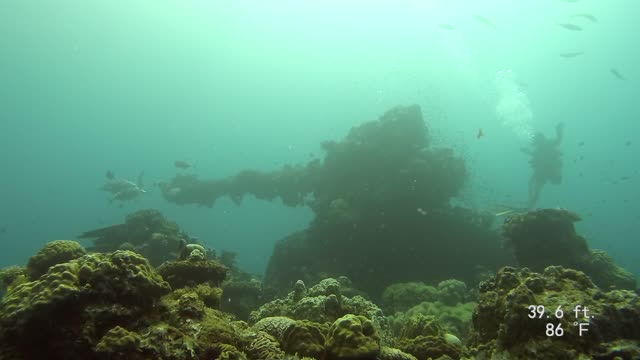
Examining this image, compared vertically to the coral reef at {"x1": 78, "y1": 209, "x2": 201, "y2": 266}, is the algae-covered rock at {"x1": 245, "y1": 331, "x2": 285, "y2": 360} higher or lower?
higher

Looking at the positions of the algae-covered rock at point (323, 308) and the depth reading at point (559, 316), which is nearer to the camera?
the depth reading at point (559, 316)

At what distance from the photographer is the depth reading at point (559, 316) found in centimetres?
507

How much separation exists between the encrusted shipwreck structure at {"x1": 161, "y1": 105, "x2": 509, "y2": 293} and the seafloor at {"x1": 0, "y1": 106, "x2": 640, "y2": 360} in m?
0.07

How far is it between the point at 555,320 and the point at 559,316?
8 cm

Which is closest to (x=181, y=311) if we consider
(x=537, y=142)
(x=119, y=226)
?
(x=119, y=226)

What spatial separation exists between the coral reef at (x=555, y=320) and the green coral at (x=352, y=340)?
1599 millimetres

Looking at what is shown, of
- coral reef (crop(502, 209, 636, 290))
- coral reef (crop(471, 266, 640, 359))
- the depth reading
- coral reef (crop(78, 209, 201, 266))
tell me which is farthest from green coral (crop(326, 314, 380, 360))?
coral reef (crop(78, 209, 201, 266))

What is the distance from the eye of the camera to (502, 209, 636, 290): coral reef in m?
13.8

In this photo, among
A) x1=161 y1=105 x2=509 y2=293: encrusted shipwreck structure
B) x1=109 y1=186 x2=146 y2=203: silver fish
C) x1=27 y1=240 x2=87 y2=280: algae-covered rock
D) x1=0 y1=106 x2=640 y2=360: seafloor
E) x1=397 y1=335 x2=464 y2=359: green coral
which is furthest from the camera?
x1=109 y1=186 x2=146 y2=203: silver fish

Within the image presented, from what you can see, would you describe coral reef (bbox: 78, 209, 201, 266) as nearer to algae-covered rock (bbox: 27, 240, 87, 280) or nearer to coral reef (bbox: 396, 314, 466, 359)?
algae-covered rock (bbox: 27, 240, 87, 280)

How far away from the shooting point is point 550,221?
1380cm

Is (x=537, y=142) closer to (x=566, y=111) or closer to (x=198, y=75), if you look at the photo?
(x=198, y=75)

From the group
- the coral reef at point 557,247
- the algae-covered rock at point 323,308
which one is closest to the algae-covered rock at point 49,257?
the algae-covered rock at point 323,308

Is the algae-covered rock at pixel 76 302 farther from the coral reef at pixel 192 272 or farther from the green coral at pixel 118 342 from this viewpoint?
the coral reef at pixel 192 272
